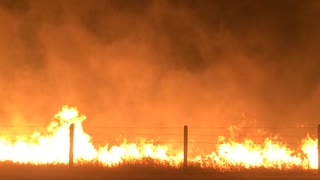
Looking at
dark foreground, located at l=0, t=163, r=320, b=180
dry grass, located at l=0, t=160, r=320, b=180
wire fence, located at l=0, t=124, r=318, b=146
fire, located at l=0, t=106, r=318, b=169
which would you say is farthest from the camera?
wire fence, located at l=0, t=124, r=318, b=146

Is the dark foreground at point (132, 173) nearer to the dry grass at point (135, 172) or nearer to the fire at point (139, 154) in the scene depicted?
the dry grass at point (135, 172)

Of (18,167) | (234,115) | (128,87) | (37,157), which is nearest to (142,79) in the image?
(128,87)

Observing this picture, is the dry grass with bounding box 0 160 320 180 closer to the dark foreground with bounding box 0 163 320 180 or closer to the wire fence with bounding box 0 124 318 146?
the dark foreground with bounding box 0 163 320 180

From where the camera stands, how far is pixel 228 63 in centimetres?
2956

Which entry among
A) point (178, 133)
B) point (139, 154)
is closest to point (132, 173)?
point (139, 154)

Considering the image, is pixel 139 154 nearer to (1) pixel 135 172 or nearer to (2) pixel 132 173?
(1) pixel 135 172

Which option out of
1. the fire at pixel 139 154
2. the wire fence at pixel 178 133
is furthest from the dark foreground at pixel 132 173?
the wire fence at pixel 178 133

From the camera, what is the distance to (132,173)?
16.6 metres

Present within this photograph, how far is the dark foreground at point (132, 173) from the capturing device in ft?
50.3

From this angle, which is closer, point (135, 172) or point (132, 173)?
point (132, 173)

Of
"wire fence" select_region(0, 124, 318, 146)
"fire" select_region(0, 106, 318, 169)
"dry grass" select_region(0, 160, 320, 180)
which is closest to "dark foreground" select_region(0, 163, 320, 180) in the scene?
"dry grass" select_region(0, 160, 320, 180)

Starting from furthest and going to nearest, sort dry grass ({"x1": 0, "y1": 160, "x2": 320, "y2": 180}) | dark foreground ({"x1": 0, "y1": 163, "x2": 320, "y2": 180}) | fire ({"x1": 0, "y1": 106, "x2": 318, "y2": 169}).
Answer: fire ({"x1": 0, "y1": 106, "x2": 318, "y2": 169}) → dry grass ({"x1": 0, "y1": 160, "x2": 320, "y2": 180}) → dark foreground ({"x1": 0, "y1": 163, "x2": 320, "y2": 180})

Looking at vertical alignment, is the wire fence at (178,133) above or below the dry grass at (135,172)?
above

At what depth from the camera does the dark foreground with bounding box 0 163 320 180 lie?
15336 millimetres
